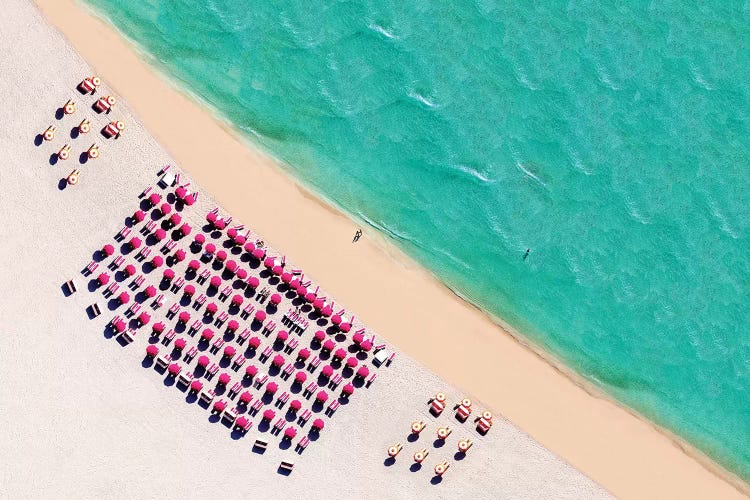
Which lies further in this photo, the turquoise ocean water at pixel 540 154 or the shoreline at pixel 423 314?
the turquoise ocean water at pixel 540 154

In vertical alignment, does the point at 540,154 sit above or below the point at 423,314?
above

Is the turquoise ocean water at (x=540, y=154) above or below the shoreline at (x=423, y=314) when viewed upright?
above

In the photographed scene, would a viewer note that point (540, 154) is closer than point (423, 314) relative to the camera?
No

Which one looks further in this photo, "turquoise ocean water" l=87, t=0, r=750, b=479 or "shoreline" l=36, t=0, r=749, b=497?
Result: "turquoise ocean water" l=87, t=0, r=750, b=479

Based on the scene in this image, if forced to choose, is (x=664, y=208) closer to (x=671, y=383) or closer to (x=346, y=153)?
(x=671, y=383)
